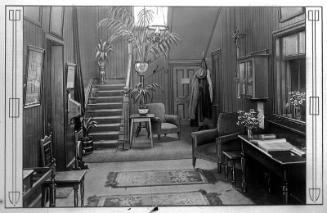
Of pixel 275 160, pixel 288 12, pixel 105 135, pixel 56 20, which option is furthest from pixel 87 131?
pixel 288 12

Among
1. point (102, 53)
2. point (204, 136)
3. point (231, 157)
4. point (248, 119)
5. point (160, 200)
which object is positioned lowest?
point (160, 200)

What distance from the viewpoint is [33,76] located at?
213cm

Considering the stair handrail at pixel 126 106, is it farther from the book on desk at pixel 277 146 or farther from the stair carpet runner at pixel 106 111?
the book on desk at pixel 277 146

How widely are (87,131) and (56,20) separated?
0.66 metres

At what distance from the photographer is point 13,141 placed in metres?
2.12

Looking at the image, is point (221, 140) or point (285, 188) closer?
point (285, 188)

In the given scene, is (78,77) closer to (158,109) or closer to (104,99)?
(104,99)

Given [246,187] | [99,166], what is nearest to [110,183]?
[99,166]

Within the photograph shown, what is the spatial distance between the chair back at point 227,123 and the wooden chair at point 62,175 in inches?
33.0

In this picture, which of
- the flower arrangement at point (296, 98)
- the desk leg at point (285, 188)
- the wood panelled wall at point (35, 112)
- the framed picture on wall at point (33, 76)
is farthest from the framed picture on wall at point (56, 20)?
the desk leg at point (285, 188)

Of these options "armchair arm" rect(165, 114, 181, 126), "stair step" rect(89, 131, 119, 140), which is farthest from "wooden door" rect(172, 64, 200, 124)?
"stair step" rect(89, 131, 119, 140)

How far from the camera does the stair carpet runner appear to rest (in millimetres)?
2168

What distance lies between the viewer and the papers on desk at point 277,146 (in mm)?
2146

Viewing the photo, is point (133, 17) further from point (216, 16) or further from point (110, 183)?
Answer: point (110, 183)
